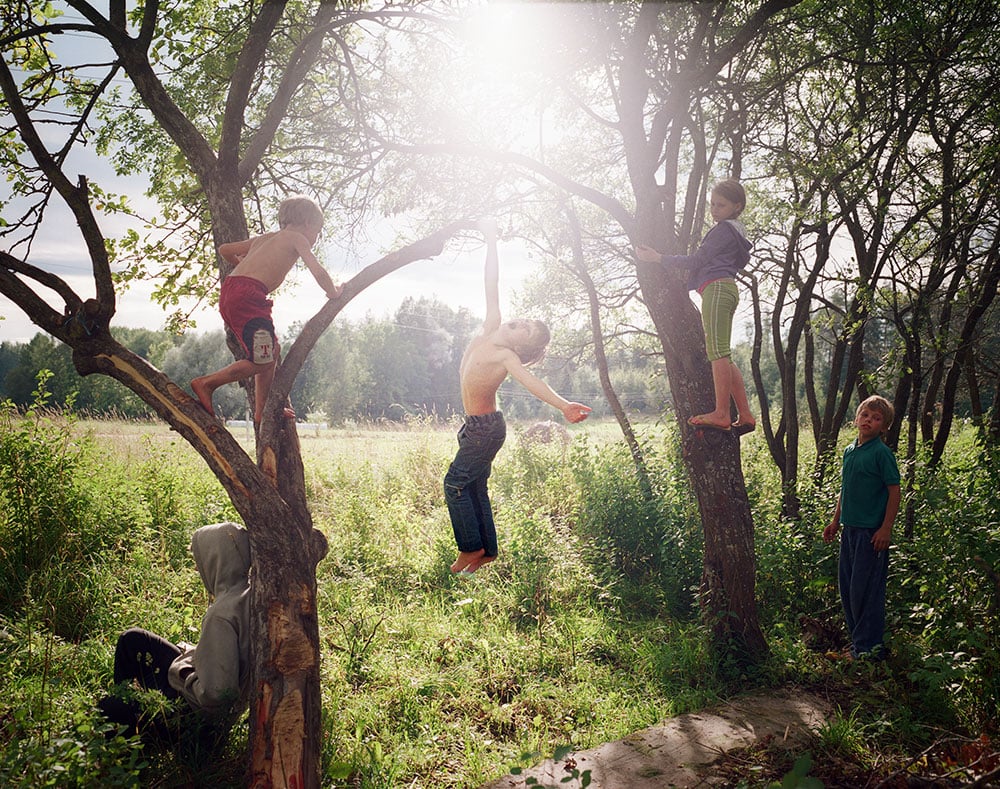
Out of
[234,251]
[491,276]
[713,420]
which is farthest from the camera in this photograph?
[713,420]

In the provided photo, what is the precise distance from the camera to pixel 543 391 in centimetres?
315

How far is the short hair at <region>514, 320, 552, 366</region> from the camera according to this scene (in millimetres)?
3400

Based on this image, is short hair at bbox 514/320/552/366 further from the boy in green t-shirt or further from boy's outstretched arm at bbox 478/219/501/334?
the boy in green t-shirt

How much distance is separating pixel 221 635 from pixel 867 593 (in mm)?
4842

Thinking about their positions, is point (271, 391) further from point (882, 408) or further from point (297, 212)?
point (882, 408)

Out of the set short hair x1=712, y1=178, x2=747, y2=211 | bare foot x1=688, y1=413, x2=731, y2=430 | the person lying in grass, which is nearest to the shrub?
the person lying in grass

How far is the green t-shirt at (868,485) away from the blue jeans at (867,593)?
107 mm

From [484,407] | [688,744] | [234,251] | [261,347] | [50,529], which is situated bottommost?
[688,744]

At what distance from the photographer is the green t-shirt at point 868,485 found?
16.1 ft

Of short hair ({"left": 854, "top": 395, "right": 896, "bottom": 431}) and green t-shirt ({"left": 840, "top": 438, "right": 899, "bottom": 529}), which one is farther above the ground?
short hair ({"left": 854, "top": 395, "right": 896, "bottom": 431})

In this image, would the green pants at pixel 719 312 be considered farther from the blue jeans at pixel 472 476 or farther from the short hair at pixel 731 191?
the blue jeans at pixel 472 476

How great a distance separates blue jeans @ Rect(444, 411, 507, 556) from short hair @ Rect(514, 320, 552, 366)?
1.24 feet

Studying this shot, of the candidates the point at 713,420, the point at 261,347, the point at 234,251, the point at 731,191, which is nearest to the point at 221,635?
the point at 261,347

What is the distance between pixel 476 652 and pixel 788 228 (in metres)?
7.64
